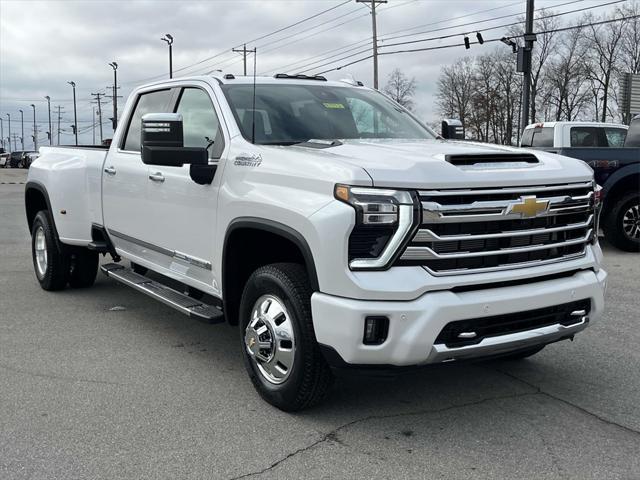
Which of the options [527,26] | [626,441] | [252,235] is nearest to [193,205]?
[252,235]

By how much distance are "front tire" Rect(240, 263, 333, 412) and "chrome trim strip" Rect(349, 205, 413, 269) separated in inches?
18.8

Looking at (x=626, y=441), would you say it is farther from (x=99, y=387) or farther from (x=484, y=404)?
(x=99, y=387)

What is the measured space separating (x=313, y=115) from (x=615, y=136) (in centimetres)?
999

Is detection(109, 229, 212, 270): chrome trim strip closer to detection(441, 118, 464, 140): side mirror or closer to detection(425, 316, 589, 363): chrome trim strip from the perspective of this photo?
detection(425, 316, 589, 363): chrome trim strip

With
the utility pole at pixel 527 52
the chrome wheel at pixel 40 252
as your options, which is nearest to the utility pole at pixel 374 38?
the utility pole at pixel 527 52

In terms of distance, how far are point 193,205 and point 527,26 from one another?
60.1ft

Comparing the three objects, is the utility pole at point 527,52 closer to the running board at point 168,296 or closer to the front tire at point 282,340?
the running board at point 168,296

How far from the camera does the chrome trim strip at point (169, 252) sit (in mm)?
4652

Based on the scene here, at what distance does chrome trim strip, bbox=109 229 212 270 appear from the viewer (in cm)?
465

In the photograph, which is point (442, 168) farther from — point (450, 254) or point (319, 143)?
point (319, 143)

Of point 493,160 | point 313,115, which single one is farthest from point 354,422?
point 313,115

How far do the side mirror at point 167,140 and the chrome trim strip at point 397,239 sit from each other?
147 cm

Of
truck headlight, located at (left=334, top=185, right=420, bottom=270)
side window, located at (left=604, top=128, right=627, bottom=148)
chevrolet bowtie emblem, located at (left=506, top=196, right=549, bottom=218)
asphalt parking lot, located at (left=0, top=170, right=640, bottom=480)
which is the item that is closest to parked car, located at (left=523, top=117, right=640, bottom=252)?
side window, located at (left=604, top=128, right=627, bottom=148)

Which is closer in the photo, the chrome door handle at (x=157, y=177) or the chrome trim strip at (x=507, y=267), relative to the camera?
the chrome trim strip at (x=507, y=267)
